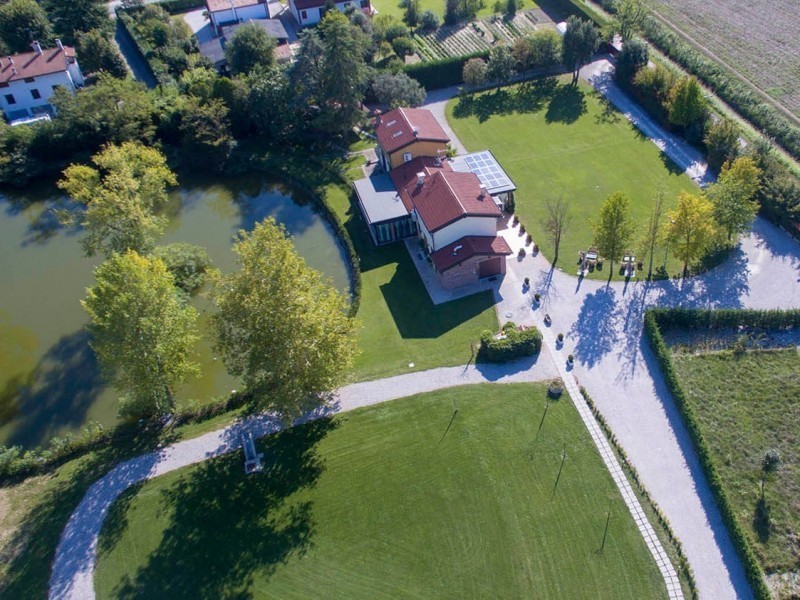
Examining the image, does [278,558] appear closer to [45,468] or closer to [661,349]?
[45,468]

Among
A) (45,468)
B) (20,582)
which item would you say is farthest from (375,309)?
(20,582)

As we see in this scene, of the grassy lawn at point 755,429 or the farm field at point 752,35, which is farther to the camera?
the farm field at point 752,35

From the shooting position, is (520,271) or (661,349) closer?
(661,349)

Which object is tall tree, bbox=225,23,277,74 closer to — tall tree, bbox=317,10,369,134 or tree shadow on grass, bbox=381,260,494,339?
tall tree, bbox=317,10,369,134

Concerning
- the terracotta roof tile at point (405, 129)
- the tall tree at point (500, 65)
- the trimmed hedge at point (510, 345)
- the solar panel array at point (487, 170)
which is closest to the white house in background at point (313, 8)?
the tall tree at point (500, 65)

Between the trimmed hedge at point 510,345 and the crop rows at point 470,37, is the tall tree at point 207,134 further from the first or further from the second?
the trimmed hedge at point 510,345

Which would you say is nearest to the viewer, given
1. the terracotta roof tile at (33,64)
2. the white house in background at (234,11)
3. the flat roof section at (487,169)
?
the flat roof section at (487,169)

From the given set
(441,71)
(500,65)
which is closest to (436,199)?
(500,65)
